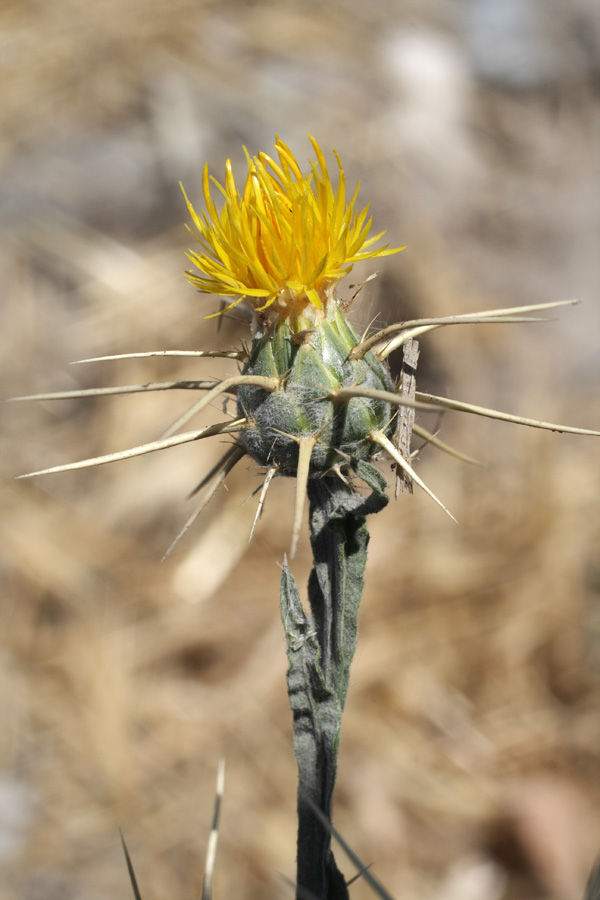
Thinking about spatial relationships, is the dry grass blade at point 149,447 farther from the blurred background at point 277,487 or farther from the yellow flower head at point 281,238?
the blurred background at point 277,487

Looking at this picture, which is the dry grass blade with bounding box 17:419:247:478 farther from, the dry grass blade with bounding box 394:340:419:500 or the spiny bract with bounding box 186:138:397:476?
the dry grass blade with bounding box 394:340:419:500

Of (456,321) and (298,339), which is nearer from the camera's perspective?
(456,321)

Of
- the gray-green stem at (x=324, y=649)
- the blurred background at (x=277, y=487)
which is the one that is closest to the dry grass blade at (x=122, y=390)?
the gray-green stem at (x=324, y=649)

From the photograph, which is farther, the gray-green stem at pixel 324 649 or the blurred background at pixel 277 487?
the blurred background at pixel 277 487

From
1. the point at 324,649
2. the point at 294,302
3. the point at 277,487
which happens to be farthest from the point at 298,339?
the point at 277,487

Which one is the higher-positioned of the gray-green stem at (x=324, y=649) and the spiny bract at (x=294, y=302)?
the spiny bract at (x=294, y=302)

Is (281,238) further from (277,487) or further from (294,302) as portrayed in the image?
(277,487)

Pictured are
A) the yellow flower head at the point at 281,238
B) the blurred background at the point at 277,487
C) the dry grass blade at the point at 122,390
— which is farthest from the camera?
the blurred background at the point at 277,487
